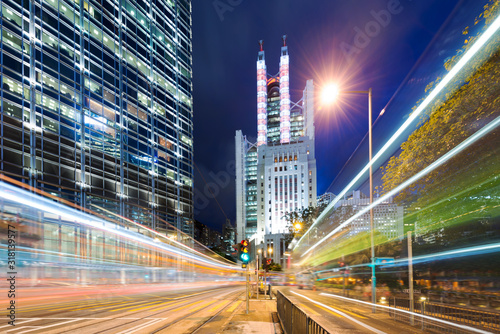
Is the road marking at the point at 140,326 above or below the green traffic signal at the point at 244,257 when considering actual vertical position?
below

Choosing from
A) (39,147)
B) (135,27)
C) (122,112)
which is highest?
(135,27)

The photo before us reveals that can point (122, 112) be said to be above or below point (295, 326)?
above

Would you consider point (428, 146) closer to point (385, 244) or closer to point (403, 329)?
point (403, 329)

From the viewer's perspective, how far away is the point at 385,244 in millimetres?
39969

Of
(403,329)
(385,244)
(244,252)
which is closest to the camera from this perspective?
(403,329)

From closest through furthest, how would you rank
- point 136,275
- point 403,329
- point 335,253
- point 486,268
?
point 403,329
point 486,268
point 136,275
point 335,253

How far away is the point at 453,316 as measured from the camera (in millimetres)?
14562

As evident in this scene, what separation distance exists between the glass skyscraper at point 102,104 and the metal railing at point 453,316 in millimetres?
33272

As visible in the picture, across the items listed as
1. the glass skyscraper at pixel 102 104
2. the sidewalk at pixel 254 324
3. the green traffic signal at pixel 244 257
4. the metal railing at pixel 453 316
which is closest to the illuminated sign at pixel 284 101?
the glass skyscraper at pixel 102 104

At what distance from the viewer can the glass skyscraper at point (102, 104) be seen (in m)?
35.6

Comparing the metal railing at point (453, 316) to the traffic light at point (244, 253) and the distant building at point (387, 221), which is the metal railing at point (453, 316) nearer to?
the traffic light at point (244, 253)

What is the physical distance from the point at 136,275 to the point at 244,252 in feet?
74.0

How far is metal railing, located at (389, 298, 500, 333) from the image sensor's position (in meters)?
12.7

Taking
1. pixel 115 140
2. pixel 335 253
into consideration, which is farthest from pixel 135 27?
pixel 335 253
